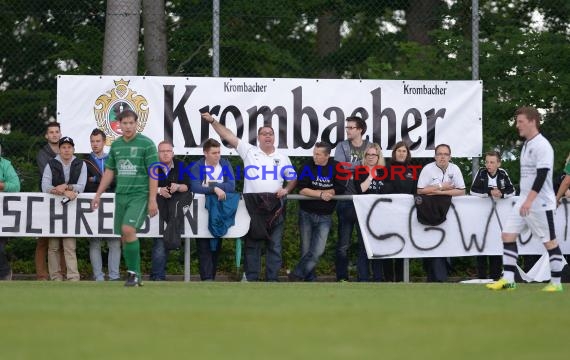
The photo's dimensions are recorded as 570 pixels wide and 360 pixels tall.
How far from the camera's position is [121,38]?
18797mm

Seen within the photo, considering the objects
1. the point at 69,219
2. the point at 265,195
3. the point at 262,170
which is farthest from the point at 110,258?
the point at 262,170

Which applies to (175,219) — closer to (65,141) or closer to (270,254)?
(270,254)

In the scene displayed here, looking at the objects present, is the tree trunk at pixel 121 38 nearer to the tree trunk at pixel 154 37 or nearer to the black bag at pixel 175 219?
the tree trunk at pixel 154 37

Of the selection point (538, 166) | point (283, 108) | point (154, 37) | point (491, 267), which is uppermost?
point (154, 37)

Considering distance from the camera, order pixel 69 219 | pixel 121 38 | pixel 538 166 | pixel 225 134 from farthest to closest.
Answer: pixel 121 38
pixel 69 219
pixel 225 134
pixel 538 166

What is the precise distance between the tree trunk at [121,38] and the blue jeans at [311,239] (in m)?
4.01

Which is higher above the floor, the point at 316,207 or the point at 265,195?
the point at 265,195

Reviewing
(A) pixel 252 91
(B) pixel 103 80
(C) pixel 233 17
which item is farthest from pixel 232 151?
(C) pixel 233 17

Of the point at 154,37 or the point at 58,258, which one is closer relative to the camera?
the point at 58,258

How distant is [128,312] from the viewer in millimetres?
10125

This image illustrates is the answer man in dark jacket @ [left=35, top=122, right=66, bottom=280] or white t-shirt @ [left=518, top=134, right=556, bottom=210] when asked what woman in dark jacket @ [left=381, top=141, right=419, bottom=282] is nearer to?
white t-shirt @ [left=518, top=134, right=556, bottom=210]

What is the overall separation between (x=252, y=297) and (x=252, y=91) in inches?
244

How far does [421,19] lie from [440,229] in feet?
17.1

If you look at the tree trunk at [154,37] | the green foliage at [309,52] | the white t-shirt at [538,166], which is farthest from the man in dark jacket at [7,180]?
the white t-shirt at [538,166]
